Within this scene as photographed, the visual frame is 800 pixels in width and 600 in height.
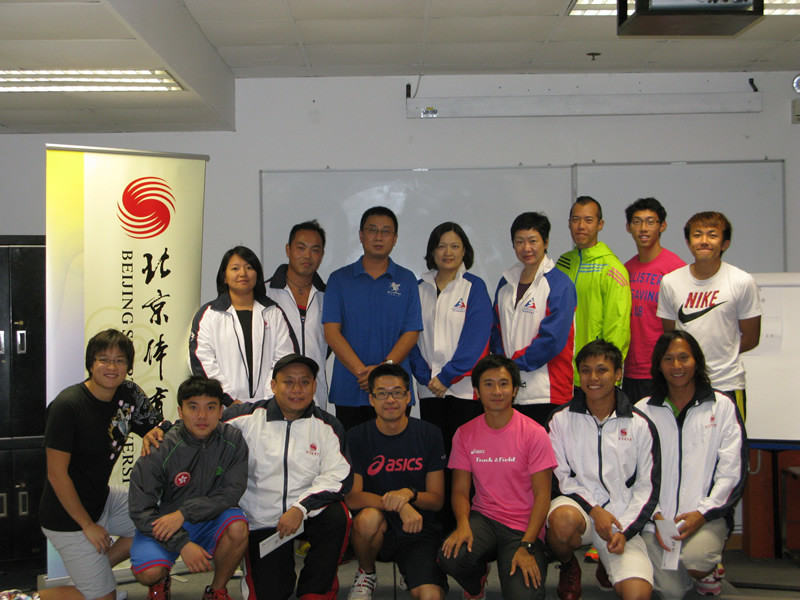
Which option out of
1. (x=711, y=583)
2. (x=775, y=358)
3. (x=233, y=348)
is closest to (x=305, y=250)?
(x=233, y=348)

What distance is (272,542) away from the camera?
291 centimetres

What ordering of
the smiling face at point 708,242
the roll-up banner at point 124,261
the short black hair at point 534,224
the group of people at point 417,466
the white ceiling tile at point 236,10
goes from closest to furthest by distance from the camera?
the group of people at point 417,466 → the smiling face at point 708,242 → the roll-up banner at point 124,261 → the short black hair at point 534,224 → the white ceiling tile at point 236,10

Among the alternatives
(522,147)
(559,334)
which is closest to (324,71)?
(522,147)

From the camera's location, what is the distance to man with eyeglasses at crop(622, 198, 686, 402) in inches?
144

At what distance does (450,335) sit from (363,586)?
127cm

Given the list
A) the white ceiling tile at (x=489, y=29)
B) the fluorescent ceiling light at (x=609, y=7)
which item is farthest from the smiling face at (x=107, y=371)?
the fluorescent ceiling light at (x=609, y=7)

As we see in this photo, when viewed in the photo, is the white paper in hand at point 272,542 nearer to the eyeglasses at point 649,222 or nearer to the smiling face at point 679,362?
the smiling face at point 679,362

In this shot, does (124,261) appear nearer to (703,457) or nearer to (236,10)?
(236,10)

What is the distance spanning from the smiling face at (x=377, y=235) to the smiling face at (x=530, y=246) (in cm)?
66

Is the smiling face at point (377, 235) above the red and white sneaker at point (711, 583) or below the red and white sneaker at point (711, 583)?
above

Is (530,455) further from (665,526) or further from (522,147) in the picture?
(522,147)

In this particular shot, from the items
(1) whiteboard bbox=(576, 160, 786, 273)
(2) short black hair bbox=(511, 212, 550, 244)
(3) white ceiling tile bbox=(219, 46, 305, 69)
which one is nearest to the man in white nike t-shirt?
(2) short black hair bbox=(511, 212, 550, 244)

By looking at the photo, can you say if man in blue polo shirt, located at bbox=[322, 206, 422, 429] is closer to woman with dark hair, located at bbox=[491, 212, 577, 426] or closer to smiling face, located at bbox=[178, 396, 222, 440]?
woman with dark hair, located at bbox=[491, 212, 577, 426]

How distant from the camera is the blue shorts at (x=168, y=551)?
2.83 metres
